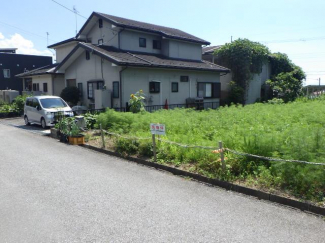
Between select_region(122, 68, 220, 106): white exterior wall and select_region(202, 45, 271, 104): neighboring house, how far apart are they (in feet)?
9.76

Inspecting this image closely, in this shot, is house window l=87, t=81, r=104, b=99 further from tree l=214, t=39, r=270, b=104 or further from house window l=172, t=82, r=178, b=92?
tree l=214, t=39, r=270, b=104

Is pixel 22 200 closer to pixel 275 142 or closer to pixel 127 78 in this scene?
pixel 275 142

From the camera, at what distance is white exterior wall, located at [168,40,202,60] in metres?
20.8

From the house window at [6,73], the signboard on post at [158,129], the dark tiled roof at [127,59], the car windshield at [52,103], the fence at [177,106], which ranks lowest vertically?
the signboard on post at [158,129]

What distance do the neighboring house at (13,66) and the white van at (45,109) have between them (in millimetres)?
20914

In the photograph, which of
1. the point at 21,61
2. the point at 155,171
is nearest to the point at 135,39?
the point at 155,171

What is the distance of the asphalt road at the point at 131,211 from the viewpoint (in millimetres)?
3742

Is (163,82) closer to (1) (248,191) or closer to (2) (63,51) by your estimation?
(2) (63,51)

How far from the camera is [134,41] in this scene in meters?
19.3

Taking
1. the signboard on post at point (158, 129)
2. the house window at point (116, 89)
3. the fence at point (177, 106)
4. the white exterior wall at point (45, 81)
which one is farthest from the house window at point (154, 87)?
the signboard on post at point (158, 129)

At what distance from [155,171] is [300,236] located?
3711 mm

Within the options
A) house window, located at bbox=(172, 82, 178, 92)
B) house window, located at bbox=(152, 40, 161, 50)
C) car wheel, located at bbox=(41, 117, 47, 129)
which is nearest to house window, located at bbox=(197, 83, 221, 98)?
house window, located at bbox=(172, 82, 178, 92)

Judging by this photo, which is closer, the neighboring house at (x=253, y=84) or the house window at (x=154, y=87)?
the house window at (x=154, y=87)

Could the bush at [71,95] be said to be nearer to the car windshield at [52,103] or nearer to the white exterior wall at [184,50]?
the car windshield at [52,103]
